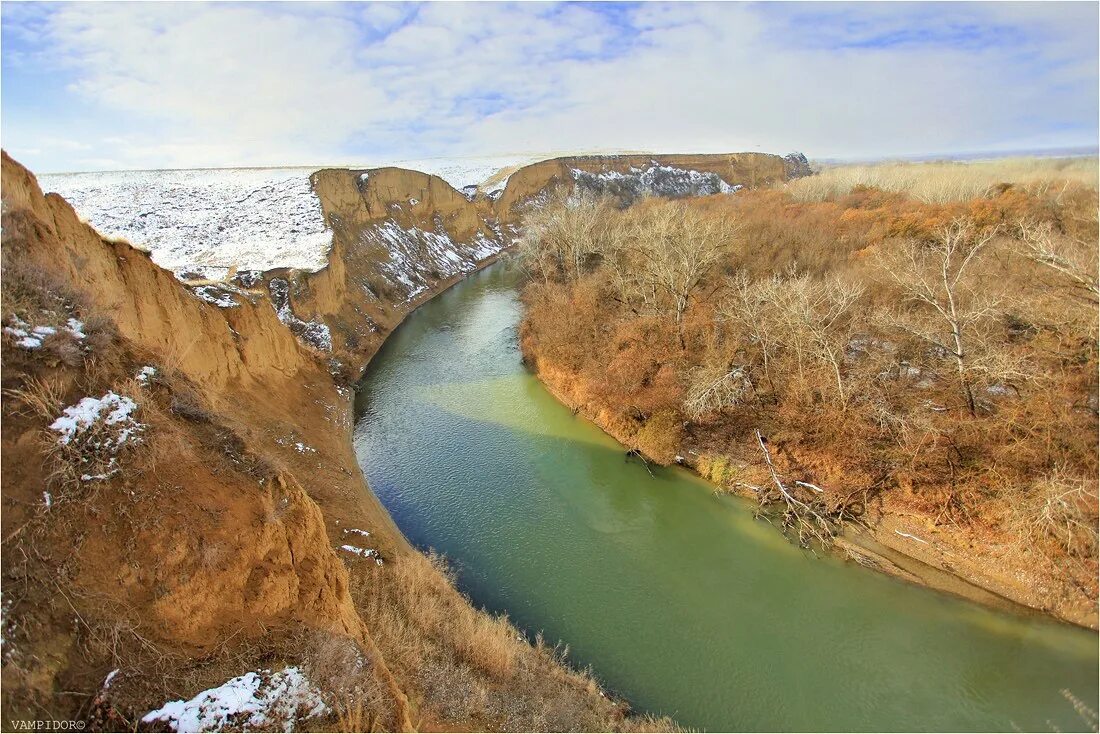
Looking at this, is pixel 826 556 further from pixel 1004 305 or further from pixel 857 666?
pixel 1004 305

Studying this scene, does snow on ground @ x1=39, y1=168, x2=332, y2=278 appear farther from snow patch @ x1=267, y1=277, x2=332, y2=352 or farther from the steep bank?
the steep bank

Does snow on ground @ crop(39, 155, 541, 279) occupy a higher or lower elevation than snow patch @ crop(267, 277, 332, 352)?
higher

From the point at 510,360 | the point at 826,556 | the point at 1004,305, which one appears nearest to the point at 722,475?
the point at 826,556

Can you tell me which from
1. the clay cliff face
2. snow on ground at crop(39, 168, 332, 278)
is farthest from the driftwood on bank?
snow on ground at crop(39, 168, 332, 278)

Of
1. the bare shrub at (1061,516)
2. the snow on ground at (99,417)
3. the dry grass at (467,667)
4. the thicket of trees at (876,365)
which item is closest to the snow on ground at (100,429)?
the snow on ground at (99,417)

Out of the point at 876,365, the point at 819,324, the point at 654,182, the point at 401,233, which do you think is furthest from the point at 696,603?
the point at 654,182

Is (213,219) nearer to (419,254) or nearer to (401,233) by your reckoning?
(401,233)

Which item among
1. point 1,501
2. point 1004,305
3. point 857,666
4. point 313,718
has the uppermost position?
point 1004,305
